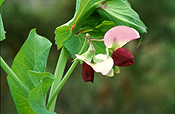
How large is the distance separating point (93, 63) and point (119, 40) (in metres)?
0.05

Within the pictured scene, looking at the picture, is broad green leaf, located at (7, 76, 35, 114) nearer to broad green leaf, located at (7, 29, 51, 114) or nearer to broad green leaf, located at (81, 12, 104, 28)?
broad green leaf, located at (7, 29, 51, 114)

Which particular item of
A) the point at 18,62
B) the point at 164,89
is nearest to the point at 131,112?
the point at 164,89

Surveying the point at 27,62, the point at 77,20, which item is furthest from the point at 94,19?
the point at 27,62

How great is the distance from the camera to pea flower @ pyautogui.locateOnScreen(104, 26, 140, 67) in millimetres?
→ 376

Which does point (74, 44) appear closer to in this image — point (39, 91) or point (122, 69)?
point (39, 91)

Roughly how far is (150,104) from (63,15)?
5.26 ft

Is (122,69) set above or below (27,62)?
below

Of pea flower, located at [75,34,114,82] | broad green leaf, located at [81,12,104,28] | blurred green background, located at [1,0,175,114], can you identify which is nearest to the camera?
pea flower, located at [75,34,114,82]

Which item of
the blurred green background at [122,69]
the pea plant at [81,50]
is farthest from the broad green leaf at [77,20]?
the blurred green background at [122,69]

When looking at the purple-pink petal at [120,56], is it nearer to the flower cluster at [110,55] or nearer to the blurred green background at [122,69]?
the flower cluster at [110,55]

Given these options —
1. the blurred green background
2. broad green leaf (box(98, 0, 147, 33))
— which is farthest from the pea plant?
the blurred green background

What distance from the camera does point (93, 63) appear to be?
0.37 m

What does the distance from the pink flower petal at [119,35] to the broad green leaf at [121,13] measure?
45mm

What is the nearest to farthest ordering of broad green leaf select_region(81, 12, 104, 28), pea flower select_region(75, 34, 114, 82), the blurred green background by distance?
pea flower select_region(75, 34, 114, 82), broad green leaf select_region(81, 12, 104, 28), the blurred green background
